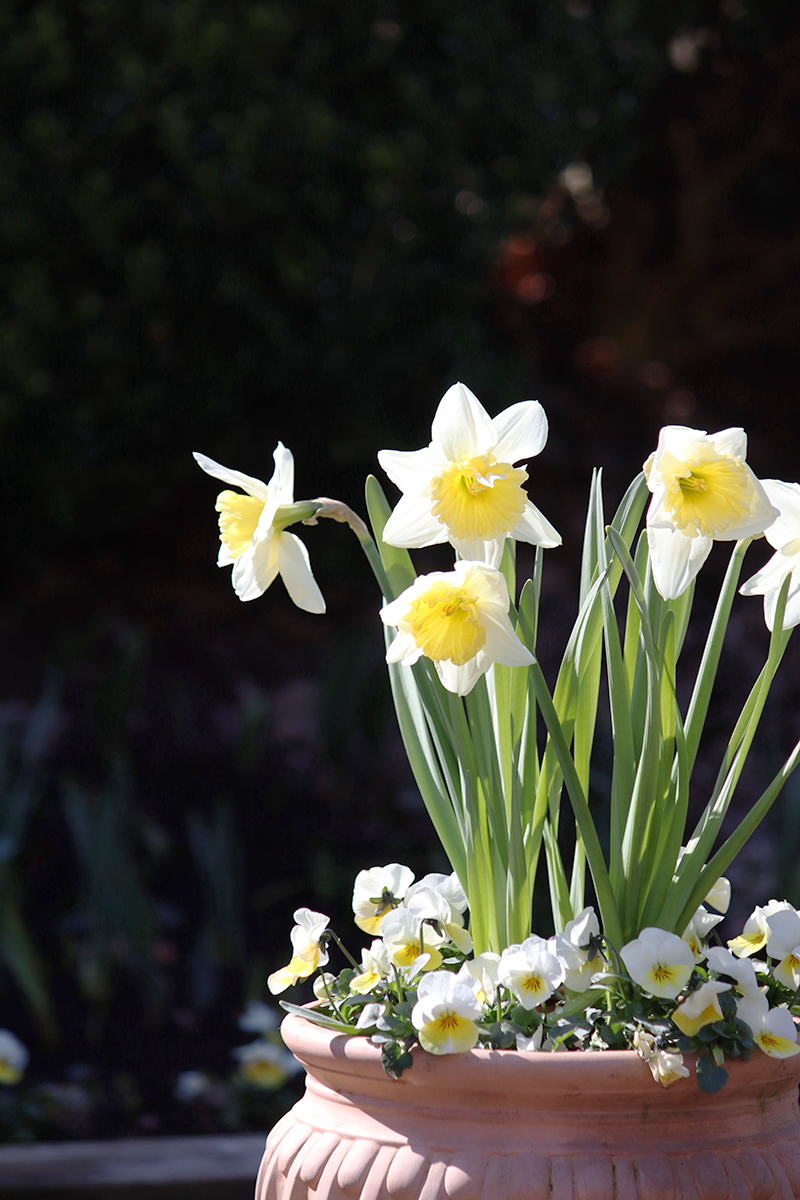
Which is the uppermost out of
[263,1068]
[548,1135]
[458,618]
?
[458,618]

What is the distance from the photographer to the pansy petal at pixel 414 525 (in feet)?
2.53

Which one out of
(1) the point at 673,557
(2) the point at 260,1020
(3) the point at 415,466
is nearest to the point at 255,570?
(3) the point at 415,466

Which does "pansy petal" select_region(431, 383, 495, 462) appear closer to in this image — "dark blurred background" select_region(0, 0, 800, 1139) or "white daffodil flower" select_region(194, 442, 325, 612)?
"white daffodil flower" select_region(194, 442, 325, 612)

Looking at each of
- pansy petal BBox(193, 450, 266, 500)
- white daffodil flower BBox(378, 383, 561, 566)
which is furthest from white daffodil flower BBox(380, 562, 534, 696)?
pansy petal BBox(193, 450, 266, 500)

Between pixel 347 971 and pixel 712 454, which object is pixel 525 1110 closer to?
pixel 347 971

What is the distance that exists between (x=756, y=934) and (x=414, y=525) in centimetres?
46

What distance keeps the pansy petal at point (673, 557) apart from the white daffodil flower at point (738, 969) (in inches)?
10.5

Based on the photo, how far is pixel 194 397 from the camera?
2785 millimetres

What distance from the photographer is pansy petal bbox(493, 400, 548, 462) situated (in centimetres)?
77

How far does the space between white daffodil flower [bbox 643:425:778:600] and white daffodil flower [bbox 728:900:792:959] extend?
357 millimetres

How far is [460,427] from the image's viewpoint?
769mm

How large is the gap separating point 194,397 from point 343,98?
0.83m

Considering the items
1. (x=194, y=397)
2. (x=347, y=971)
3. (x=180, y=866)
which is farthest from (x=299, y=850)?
(x=347, y=971)

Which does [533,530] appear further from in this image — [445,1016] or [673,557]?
[445,1016]
